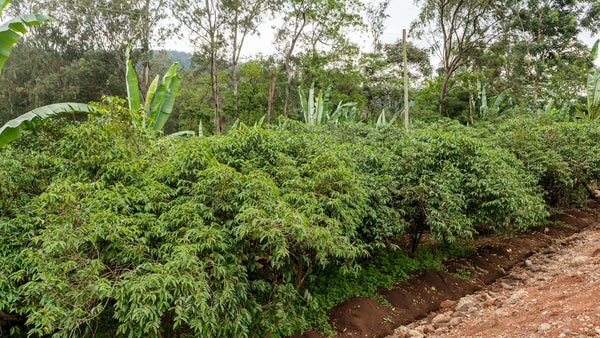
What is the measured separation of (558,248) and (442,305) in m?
4.90

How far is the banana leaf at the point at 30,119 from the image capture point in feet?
15.7

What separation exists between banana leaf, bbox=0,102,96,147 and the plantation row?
21 cm

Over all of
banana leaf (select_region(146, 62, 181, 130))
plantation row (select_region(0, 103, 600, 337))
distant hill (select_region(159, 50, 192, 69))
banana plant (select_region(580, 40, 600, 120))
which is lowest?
plantation row (select_region(0, 103, 600, 337))

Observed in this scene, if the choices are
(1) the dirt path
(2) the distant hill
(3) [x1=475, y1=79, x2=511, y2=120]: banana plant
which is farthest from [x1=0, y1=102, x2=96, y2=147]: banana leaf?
(2) the distant hill

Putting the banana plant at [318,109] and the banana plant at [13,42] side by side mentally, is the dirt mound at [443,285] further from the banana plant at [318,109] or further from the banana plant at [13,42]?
the banana plant at [318,109]

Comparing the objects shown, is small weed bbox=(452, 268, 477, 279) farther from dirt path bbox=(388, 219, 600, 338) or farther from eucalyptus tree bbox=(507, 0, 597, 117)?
eucalyptus tree bbox=(507, 0, 597, 117)

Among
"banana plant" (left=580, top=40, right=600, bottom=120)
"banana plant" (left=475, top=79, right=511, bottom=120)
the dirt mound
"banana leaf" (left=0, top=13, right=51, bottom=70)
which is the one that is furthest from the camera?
"banana plant" (left=475, top=79, right=511, bottom=120)

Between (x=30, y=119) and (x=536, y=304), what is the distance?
25.6 ft

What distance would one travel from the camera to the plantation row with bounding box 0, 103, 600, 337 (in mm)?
3357

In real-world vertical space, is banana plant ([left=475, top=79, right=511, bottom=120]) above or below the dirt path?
above

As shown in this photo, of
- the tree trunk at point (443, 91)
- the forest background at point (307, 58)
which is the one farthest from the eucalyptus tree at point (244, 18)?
the tree trunk at point (443, 91)

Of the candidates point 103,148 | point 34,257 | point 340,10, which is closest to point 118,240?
point 34,257

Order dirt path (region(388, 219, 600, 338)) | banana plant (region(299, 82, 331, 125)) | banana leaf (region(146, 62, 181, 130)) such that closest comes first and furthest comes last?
dirt path (region(388, 219, 600, 338)) → banana leaf (region(146, 62, 181, 130)) → banana plant (region(299, 82, 331, 125))

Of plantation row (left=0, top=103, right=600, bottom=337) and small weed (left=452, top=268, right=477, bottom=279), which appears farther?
small weed (left=452, top=268, right=477, bottom=279)
